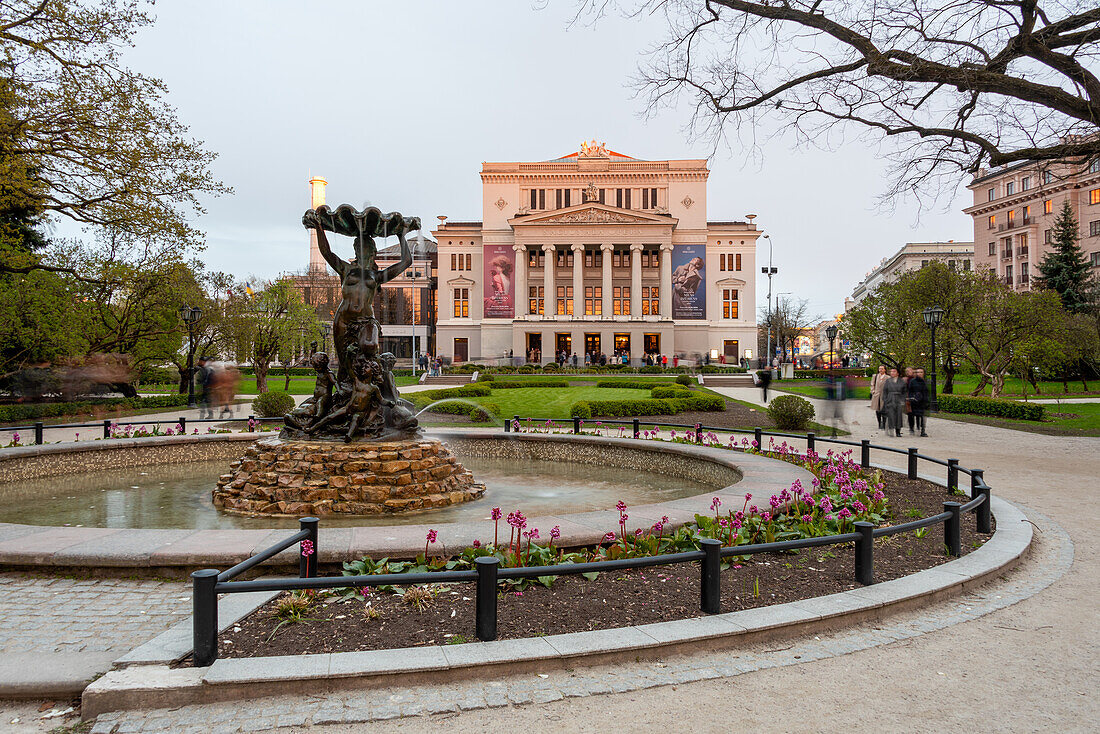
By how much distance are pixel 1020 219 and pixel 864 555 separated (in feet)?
303

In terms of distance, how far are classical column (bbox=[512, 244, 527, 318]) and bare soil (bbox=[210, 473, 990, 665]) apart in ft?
206

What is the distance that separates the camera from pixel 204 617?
3754 mm

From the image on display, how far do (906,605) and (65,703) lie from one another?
6026mm

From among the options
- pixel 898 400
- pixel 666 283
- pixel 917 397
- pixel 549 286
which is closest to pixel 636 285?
pixel 666 283

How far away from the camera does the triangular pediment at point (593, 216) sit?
2648 inches

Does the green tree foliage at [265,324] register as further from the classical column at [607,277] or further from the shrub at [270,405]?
the classical column at [607,277]

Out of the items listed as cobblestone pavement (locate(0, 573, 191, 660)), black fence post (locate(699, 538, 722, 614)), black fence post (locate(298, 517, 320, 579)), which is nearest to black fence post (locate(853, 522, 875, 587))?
black fence post (locate(699, 538, 722, 614))

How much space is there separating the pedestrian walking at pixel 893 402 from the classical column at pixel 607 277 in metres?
48.3

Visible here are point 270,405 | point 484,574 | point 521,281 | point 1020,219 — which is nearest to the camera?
point 484,574

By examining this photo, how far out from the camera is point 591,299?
70.9m

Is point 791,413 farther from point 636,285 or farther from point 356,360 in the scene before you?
point 636,285

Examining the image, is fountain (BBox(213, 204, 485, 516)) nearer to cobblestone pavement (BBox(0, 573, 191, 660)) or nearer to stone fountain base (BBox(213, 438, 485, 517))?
stone fountain base (BBox(213, 438, 485, 517))

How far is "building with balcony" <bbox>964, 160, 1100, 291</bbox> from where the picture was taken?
66.7m

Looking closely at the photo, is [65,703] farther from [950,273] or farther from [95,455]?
[950,273]
